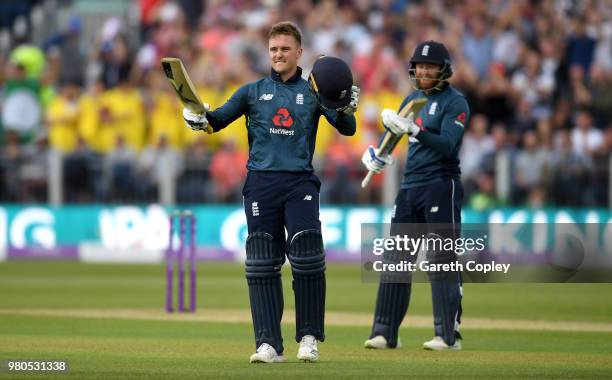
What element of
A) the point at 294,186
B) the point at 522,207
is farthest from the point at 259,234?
the point at 522,207

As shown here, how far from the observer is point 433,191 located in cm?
1340

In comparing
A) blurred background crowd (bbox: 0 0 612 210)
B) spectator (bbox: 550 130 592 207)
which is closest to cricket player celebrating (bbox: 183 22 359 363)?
blurred background crowd (bbox: 0 0 612 210)

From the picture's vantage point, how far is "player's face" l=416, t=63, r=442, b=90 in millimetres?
13438

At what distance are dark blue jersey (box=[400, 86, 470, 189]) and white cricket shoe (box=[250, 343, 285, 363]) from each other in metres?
2.58

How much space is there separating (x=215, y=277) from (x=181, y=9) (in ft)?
31.1

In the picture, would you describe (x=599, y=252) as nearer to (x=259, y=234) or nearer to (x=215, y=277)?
(x=215, y=277)

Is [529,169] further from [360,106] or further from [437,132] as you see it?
[437,132]

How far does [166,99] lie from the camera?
27875 millimetres

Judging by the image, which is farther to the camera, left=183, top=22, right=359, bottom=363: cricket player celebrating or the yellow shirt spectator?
the yellow shirt spectator

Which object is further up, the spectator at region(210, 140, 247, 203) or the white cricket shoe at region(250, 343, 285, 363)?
the spectator at region(210, 140, 247, 203)

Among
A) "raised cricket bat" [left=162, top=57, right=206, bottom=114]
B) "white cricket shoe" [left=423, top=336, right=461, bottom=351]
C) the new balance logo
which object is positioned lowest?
"white cricket shoe" [left=423, top=336, right=461, bottom=351]

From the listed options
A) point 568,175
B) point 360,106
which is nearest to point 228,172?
point 360,106

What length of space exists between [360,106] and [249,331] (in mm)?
12154

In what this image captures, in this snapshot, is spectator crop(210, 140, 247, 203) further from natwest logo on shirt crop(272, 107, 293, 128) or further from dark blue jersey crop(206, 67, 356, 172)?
natwest logo on shirt crop(272, 107, 293, 128)
